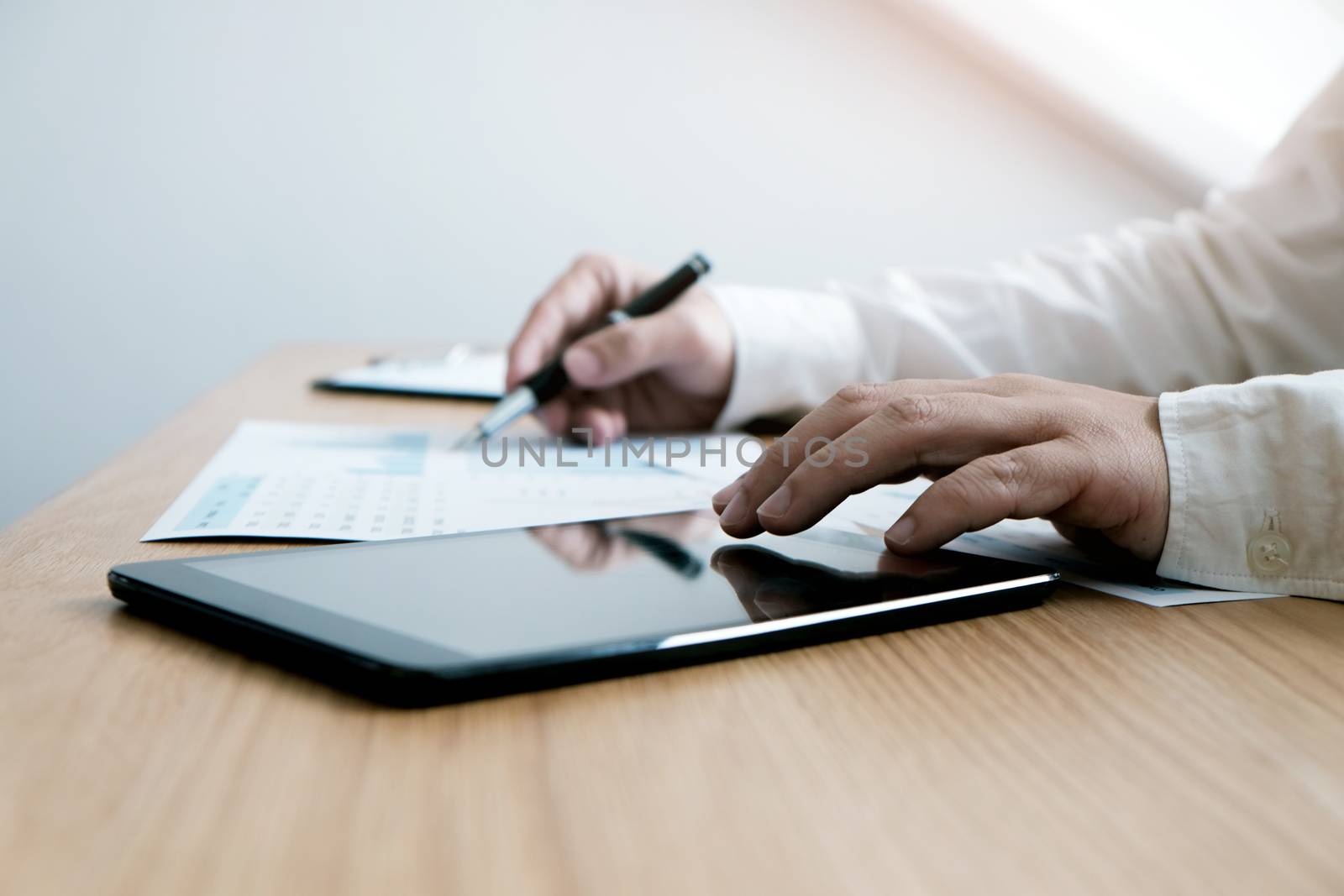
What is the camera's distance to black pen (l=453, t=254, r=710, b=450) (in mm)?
673

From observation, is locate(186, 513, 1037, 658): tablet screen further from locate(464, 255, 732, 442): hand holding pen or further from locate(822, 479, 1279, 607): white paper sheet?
locate(464, 255, 732, 442): hand holding pen

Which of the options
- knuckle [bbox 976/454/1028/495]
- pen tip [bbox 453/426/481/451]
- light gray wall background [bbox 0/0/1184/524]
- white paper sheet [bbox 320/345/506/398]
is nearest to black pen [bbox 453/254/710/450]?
pen tip [bbox 453/426/481/451]

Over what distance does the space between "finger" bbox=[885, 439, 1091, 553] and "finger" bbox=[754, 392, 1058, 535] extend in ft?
0.05

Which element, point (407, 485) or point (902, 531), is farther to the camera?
point (407, 485)

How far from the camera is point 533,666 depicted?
0.26 meters

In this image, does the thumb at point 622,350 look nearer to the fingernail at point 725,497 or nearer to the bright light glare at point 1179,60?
the fingernail at point 725,497

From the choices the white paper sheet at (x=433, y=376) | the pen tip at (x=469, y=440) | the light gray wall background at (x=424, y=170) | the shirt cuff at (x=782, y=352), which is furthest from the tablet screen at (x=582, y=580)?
the light gray wall background at (x=424, y=170)

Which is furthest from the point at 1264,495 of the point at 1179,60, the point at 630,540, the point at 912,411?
the point at 1179,60

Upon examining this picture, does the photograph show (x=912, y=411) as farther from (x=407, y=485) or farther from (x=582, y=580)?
(x=407, y=485)

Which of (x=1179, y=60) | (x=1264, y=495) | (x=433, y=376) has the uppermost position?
(x=1179, y=60)

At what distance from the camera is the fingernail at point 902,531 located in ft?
1.20

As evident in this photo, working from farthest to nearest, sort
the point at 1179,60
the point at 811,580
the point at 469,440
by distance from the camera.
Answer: the point at 1179,60 < the point at 469,440 < the point at 811,580

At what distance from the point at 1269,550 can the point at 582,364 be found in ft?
1.41

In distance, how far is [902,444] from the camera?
39cm
